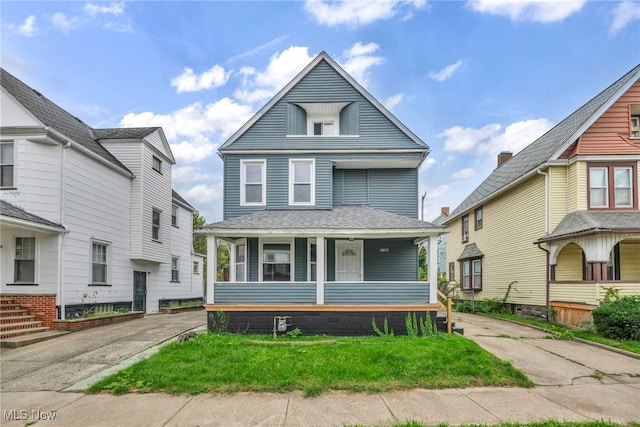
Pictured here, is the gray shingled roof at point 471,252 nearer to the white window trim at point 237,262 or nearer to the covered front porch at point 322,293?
the covered front porch at point 322,293

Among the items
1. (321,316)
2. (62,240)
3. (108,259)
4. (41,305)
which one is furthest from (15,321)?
(321,316)

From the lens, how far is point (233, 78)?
856 inches

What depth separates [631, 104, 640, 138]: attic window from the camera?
47.2 ft

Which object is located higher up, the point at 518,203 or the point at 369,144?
the point at 369,144

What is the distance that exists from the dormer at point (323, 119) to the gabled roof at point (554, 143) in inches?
307

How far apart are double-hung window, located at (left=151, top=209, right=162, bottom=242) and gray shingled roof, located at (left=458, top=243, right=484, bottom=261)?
17.1 m

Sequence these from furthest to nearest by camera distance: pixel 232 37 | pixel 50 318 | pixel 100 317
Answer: pixel 232 37 → pixel 100 317 → pixel 50 318

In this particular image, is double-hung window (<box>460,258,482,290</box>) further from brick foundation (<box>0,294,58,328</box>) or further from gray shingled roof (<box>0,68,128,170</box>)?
brick foundation (<box>0,294,58,328</box>)

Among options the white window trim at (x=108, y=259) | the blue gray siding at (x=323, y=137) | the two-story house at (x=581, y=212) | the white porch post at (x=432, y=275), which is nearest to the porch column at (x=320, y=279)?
the white porch post at (x=432, y=275)

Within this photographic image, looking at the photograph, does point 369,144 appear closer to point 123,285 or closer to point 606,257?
point 606,257

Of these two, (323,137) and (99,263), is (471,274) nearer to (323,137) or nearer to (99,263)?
(323,137)

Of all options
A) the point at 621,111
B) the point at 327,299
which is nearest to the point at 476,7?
the point at 621,111

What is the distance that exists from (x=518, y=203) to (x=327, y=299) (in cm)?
1142

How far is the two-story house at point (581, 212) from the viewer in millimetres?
12328
